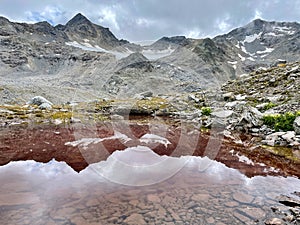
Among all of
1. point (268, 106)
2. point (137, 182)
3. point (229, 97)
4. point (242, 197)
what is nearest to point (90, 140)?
point (137, 182)

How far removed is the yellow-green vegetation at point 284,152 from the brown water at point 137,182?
2.09ft

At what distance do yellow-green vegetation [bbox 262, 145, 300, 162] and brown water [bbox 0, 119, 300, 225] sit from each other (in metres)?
0.64

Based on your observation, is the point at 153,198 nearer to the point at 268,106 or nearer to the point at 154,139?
the point at 154,139

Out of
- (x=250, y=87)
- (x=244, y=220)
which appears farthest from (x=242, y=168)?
(x=250, y=87)

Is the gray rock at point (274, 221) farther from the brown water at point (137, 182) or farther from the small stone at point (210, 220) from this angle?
the small stone at point (210, 220)

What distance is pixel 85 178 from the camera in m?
10.9

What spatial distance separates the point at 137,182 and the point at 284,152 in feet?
31.0

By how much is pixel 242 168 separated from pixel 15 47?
184 meters

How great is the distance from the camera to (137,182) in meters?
10.7

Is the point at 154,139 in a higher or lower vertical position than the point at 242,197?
higher

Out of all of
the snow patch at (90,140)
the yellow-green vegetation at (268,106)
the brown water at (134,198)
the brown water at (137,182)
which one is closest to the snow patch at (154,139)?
the brown water at (137,182)

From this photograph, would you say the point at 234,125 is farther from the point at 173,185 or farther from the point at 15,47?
the point at 15,47

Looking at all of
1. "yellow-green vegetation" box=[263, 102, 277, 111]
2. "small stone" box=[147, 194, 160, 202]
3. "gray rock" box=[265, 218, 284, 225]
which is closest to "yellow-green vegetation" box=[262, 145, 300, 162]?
"gray rock" box=[265, 218, 284, 225]

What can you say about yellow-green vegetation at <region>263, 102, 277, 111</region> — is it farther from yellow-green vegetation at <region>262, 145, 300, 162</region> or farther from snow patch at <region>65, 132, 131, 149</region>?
snow patch at <region>65, 132, 131, 149</region>
